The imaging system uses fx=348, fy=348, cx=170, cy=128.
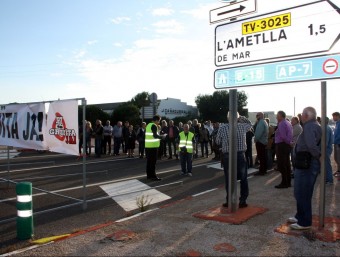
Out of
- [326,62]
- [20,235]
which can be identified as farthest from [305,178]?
[20,235]

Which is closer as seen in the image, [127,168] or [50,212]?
[50,212]

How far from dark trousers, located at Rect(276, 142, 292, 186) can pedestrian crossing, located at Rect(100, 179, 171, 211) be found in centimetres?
287

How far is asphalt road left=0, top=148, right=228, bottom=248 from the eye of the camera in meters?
6.16

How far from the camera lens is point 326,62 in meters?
4.68

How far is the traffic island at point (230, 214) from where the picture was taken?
562cm

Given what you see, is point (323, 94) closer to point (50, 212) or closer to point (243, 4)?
point (243, 4)

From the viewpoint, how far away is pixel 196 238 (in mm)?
4867

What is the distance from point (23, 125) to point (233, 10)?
5508 millimetres

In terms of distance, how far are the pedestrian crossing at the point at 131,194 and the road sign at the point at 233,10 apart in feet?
12.1

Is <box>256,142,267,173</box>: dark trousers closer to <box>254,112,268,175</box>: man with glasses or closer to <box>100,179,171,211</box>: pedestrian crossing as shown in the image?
<box>254,112,268,175</box>: man with glasses

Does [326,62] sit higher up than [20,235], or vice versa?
[326,62]

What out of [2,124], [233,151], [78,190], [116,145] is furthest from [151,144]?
[116,145]

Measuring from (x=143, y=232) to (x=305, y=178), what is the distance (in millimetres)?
2490

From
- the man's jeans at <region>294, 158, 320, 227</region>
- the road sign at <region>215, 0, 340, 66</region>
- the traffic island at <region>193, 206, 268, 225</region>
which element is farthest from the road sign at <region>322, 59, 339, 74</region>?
the traffic island at <region>193, 206, 268, 225</region>
